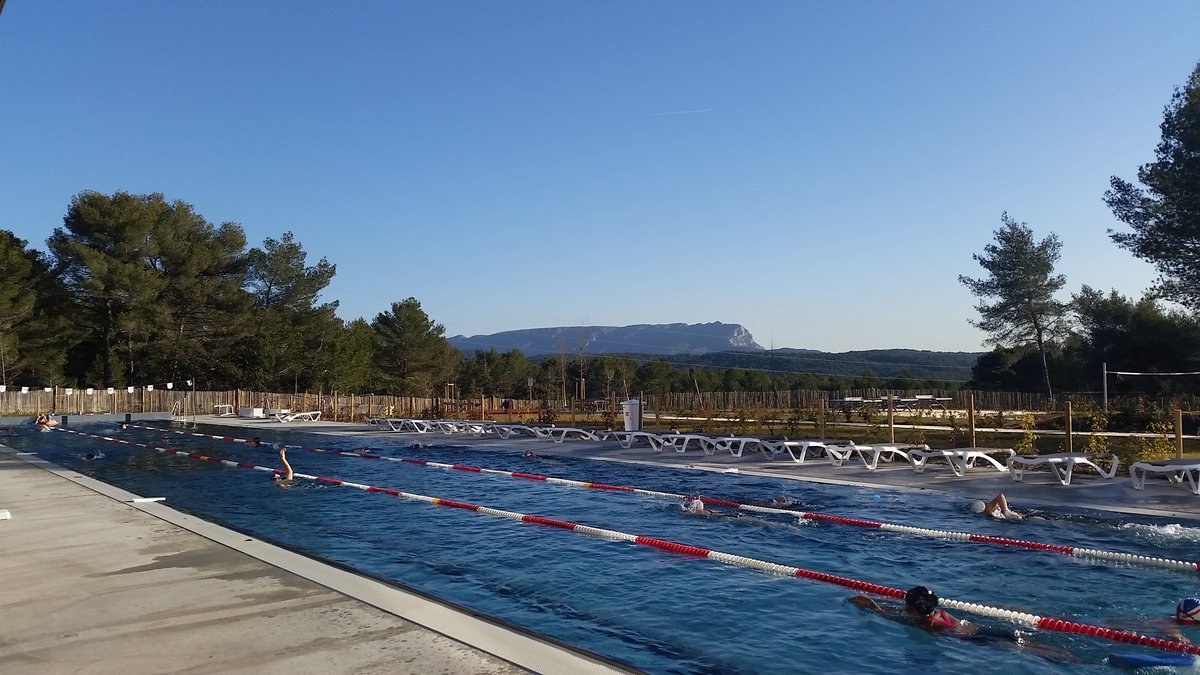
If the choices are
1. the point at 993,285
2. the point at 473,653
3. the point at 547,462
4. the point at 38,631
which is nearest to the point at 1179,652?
the point at 473,653

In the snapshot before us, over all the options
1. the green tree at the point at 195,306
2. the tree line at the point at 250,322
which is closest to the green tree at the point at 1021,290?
the tree line at the point at 250,322

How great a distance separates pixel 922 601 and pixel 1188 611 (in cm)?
201

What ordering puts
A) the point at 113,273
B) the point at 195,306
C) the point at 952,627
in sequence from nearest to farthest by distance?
the point at 952,627 < the point at 113,273 < the point at 195,306

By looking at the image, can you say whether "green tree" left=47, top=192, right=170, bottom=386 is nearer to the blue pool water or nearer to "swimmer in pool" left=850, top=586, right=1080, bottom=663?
the blue pool water

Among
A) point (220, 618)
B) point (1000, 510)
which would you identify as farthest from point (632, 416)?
point (220, 618)

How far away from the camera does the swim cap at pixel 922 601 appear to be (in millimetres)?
5883

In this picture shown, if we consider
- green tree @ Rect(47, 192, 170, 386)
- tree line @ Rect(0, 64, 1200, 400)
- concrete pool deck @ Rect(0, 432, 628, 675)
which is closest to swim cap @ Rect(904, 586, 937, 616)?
concrete pool deck @ Rect(0, 432, 628, 675)

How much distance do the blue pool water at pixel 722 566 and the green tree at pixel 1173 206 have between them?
71.2 ft

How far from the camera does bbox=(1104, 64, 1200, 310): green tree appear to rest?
84.9 ft

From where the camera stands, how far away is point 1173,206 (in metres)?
27.5

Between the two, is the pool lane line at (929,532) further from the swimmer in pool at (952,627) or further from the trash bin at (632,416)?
the trash bin at (632,416)

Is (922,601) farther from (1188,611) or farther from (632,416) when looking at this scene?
(632,416)

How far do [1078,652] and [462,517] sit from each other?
7.56 m

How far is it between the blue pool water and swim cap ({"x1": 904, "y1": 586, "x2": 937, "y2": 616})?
0.21 metres
